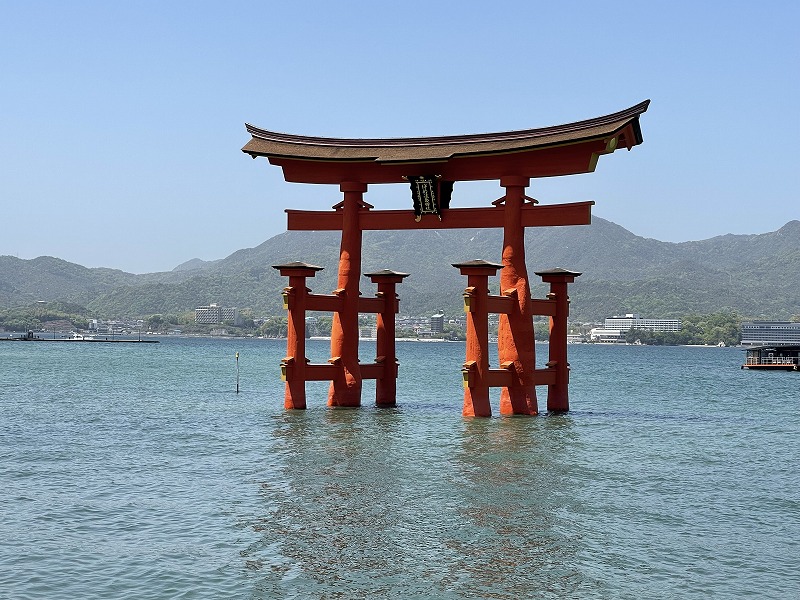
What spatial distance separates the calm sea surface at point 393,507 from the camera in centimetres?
1186

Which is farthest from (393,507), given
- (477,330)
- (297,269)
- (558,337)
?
(558,337)

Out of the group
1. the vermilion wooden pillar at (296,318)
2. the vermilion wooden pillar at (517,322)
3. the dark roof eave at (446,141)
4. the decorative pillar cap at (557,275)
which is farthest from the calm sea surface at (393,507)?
the dark roof eave at (446,141)

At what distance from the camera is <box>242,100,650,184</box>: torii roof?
2655 cm

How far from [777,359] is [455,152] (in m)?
69.7

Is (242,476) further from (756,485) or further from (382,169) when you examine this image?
(382,169)

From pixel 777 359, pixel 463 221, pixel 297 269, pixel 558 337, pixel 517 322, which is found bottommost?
pixel 777 359

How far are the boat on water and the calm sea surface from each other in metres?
60.2

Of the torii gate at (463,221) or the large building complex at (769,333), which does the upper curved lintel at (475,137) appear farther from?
the large building complex at (769,333)

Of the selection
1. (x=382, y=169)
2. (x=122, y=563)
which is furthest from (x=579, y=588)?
(x=382, y=169)

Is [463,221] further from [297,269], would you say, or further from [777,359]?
[777,359]

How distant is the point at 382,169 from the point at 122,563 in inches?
753

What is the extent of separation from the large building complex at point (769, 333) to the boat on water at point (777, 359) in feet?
329

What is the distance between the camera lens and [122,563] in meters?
12.3

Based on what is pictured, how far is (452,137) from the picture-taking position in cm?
2942
